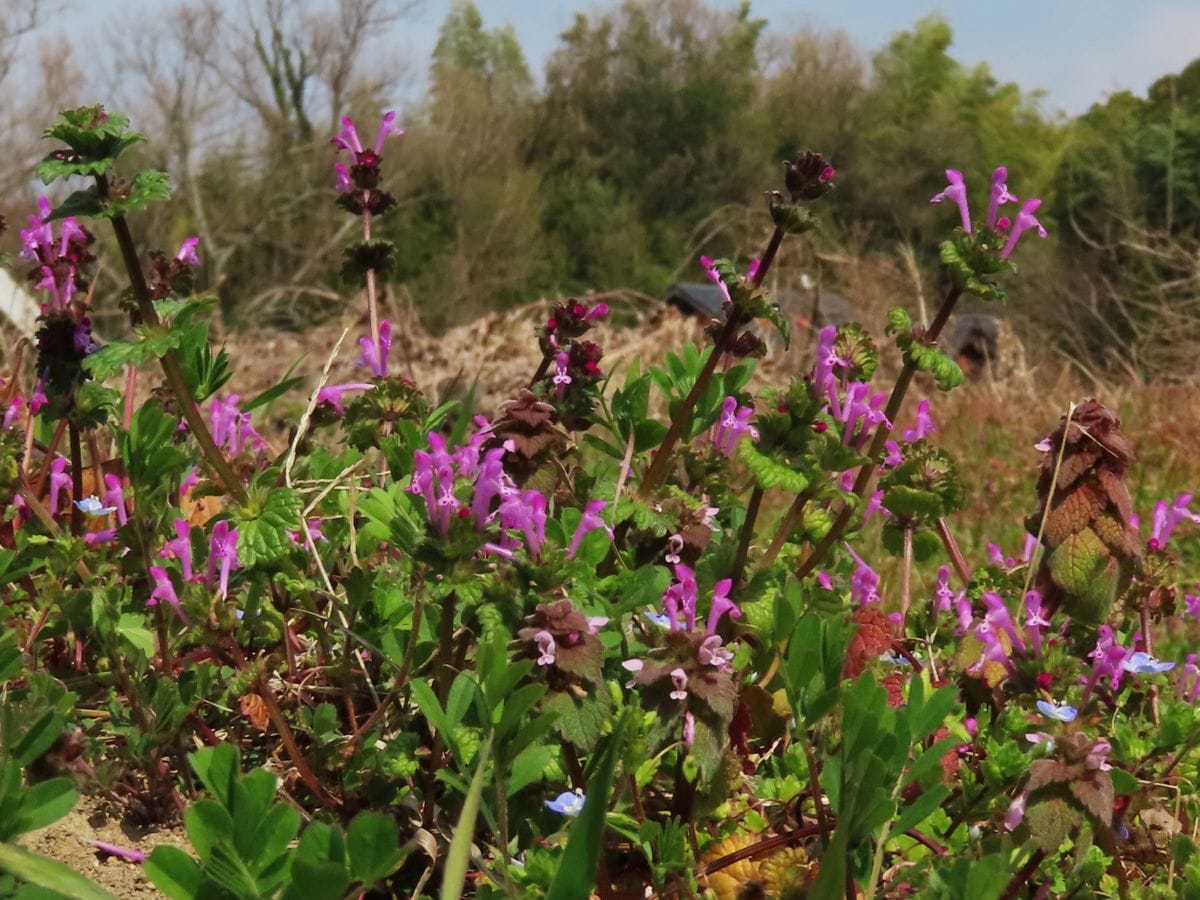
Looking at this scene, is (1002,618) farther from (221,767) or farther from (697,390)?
(221,767)

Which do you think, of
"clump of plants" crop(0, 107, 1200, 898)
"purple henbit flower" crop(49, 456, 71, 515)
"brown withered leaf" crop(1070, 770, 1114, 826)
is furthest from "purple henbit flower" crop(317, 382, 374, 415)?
"brown withered leaf" crop(1070, 770, 1114, 826)

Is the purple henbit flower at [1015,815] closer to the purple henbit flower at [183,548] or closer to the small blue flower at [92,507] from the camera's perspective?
the purple henbit flower at [183,548]

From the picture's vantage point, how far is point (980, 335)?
16.3 m

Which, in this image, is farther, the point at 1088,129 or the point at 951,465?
the point at 1088,129

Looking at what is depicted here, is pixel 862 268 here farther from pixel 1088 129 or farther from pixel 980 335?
pixel 1088 129

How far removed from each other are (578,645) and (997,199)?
27.1 inches

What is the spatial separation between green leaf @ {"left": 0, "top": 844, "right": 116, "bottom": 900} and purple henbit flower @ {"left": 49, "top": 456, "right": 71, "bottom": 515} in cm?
87

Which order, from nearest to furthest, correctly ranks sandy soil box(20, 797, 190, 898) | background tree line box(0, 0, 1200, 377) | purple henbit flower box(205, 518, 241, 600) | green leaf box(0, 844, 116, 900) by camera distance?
green leaf box(0, 844, 116, 900) < sandy soil box(20, 797, 190, 898) < purple henbit flower box(205, 518, 241, 600) < background tree line box(0, 0, 1200, 377)

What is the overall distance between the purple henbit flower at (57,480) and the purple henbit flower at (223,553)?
1.45 feet

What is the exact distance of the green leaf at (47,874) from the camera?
23.2 inches

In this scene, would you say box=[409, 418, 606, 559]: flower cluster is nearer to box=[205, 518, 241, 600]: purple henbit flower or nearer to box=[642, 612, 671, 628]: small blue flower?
Result: box=[642, 612, 671, 628]: small blue flower

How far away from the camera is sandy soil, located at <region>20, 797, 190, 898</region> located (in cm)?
92

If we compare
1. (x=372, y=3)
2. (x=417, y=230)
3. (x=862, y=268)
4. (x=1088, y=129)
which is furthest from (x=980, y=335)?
(x=1088, y=129)

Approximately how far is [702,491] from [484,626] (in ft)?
1.63
